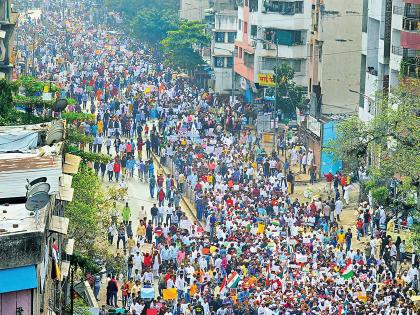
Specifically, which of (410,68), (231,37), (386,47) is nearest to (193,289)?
(410,68)

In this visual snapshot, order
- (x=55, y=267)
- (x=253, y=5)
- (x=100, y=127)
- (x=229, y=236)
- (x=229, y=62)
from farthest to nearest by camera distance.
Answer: (x=229, y=62) → (x=253, y=5) → (x=100, y=127) → (x=229, y=236) → (x=55, y=267)

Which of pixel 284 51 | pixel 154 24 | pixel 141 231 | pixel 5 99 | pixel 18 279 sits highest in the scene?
pixel 18 279

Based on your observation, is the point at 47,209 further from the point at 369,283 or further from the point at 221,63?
the point at 221,63

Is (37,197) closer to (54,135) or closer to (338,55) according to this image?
(54,135)

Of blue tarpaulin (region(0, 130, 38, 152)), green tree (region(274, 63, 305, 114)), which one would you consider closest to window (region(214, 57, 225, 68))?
green tree (region(274, 63, 305, 114))

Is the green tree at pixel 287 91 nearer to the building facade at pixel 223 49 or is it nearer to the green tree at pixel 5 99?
the building facade at pixel 223 49

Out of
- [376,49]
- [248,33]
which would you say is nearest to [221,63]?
[248,33]
